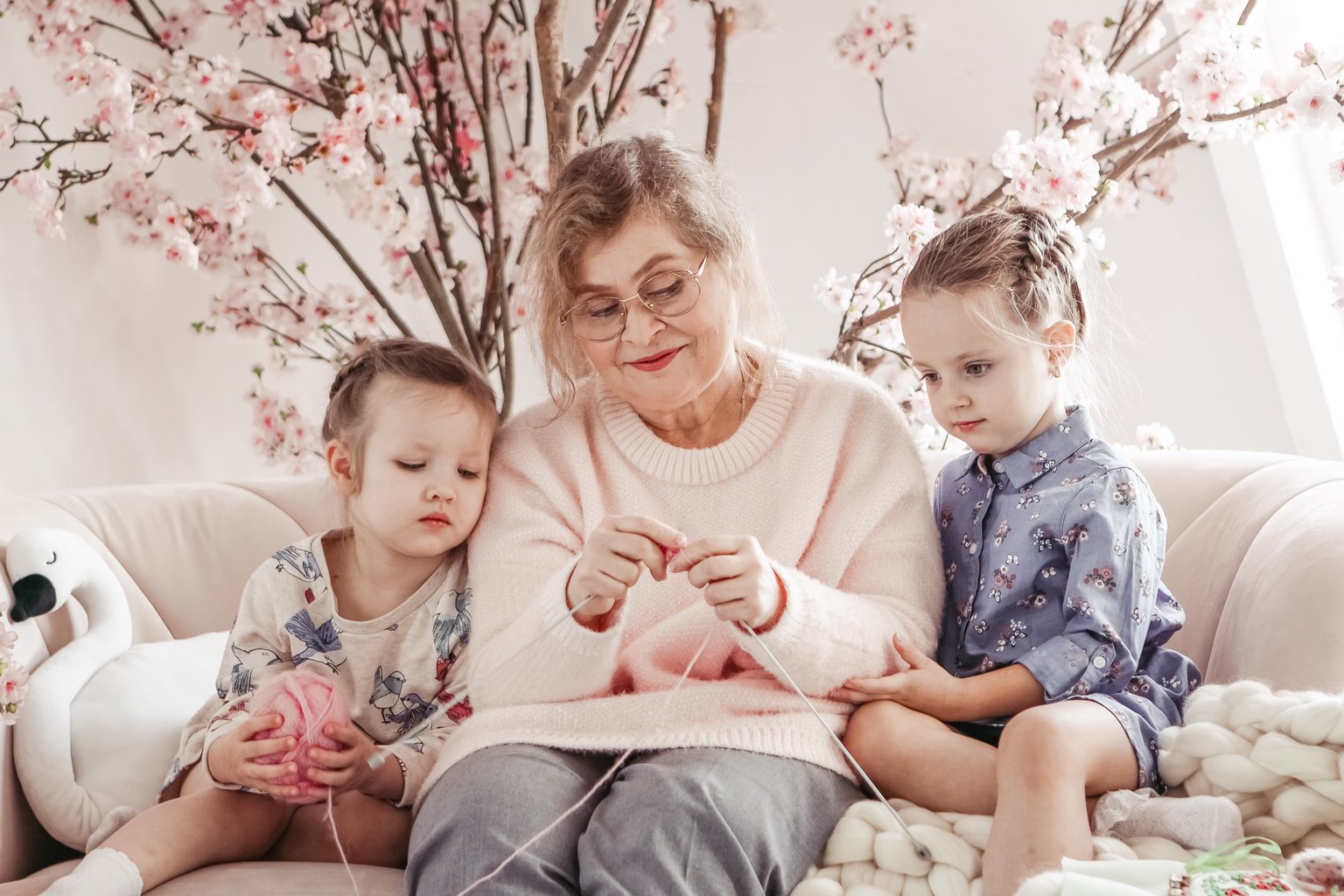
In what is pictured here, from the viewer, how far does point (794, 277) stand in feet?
Answer: 10.3

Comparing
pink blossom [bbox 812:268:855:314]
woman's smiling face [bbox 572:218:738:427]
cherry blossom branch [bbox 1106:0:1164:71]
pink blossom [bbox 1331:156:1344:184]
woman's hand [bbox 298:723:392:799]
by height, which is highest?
cherry blossom branch [bbox 1106:0:1164:71]

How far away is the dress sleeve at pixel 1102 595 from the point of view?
138cm

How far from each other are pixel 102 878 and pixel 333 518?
0.90 metres

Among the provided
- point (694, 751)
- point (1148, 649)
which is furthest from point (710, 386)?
point (1148, 649)

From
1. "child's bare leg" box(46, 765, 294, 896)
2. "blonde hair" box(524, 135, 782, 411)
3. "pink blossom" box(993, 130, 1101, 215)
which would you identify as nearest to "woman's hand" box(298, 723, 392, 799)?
"child's bare leg" box(46, 765, 294, 896)

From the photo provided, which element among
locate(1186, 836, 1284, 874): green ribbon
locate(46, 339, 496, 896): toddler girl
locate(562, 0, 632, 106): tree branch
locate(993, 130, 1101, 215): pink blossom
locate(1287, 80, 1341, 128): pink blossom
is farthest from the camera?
locate(562, 0, 632, 106): tree branch

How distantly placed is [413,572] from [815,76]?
6.18 ft

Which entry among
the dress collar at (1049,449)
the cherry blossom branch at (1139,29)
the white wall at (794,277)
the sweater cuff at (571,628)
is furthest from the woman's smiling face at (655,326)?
the white wall at (794,277)

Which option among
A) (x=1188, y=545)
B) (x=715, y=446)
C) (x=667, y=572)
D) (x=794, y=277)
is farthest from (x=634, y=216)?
(x=794, y=277)

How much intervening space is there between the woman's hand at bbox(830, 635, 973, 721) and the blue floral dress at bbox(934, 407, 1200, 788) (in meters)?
0.09

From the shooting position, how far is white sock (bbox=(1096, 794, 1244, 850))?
1.21 metres

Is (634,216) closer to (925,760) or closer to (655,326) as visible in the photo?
(655,326)

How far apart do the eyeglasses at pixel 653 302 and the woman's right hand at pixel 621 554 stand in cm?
32

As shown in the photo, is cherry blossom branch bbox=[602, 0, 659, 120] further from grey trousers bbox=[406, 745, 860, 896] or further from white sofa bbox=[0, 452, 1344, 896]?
grey trousers bbox=[406, 745, 860, 896]
